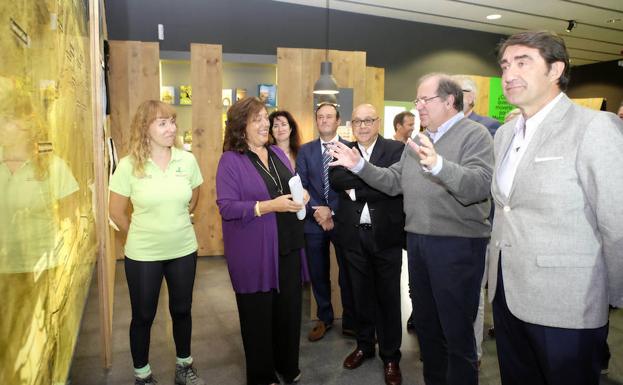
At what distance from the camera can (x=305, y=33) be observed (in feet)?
22.7

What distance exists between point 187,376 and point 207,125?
135 inches

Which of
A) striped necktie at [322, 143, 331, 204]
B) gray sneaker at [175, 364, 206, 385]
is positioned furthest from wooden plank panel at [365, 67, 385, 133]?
gray sneaker at [175, 364, 206, 385]

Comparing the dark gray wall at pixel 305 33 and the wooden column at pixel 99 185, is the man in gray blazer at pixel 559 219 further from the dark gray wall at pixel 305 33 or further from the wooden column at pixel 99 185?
the dark gray wall at pixel 305 33

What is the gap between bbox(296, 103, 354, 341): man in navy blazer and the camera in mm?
3041

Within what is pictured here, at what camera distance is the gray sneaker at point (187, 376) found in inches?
103

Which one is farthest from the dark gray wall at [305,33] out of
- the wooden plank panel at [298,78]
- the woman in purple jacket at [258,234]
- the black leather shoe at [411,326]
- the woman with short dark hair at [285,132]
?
the black leather shoe at [411,326]

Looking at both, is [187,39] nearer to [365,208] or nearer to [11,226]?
[365,208]

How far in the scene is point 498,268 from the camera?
1.69 m

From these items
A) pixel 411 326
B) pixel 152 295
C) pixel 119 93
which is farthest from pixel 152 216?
pixel 119 93

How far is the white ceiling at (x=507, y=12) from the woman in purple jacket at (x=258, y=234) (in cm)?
509

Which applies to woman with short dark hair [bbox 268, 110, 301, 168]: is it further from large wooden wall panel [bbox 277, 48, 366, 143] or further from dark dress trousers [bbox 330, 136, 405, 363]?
large wooden wall panel [bbox 277, 48, 366, 143]

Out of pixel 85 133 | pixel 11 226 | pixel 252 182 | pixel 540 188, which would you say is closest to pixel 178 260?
pixel 252 182

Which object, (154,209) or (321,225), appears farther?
(321,225)

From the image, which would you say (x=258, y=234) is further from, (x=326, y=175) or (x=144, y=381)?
(x=144, y=381)
